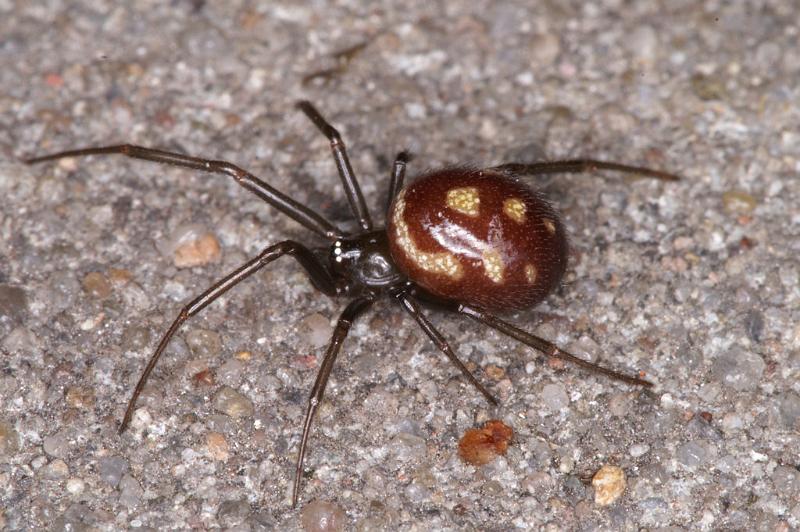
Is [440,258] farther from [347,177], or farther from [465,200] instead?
[347,177]

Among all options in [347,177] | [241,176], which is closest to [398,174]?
[347,177]

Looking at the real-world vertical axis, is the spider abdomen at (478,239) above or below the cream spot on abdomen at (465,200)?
below

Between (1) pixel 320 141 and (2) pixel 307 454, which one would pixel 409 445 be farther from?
(1) pixel 320 141

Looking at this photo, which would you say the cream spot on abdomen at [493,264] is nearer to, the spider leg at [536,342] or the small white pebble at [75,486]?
the spider leg at [536,342]

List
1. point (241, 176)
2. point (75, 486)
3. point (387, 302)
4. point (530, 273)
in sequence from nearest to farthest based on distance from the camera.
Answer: point (75, 486)
point (530, 273)
point (241, 176)
point (387, 302)

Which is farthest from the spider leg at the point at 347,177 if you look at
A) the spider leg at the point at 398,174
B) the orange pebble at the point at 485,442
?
the orange pebble at the point at 485,442

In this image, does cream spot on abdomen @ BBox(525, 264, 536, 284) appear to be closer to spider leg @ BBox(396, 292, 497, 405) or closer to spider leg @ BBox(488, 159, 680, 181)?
spider leg @ BBox(396, 292, 497, 405)

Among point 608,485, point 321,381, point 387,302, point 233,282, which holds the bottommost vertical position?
point 608,485

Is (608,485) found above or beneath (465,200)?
beneath
